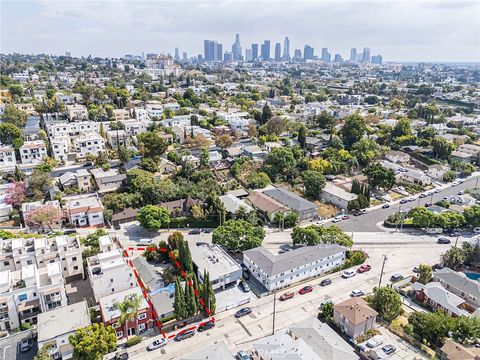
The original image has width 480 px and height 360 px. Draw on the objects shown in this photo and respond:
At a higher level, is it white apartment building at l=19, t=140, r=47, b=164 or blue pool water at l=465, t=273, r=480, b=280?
white apartment building at l=19, t=140, r=47, b=164

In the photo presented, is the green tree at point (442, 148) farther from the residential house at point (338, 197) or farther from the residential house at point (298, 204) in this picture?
the residential house at point (298, 204)

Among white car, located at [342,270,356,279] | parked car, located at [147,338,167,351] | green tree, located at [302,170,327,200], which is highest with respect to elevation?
green tree, located at [302,170,327,200]

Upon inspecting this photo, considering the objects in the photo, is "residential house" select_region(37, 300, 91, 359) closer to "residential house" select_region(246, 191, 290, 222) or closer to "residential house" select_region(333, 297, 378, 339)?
Answer: "residential house" select_region(333, 297, 378, 339)

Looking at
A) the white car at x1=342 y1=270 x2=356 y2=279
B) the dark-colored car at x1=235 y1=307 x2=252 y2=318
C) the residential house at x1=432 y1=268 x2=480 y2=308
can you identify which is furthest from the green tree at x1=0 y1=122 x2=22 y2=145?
the residential house at x1=432 y1=268 x2=480 y2=308

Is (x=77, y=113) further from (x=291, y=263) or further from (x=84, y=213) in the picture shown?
(x=291, y=263)

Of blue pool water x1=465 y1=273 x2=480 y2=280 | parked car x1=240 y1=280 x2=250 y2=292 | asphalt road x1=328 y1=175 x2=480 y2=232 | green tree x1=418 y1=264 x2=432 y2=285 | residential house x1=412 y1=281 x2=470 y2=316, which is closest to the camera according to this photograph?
residential house x1=412 y1=281 x2=470 y2=316

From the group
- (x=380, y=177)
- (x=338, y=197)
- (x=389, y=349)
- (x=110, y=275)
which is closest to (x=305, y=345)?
(x=389, y=349)
